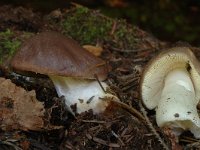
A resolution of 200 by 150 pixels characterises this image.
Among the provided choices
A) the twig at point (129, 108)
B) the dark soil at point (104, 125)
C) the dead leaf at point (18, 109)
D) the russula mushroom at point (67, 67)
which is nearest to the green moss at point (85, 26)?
the dark soil at point (104, 125)

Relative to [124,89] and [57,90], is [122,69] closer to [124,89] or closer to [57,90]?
[124,89]

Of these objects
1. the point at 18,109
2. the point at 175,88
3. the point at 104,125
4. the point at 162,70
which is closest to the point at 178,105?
the point at 175,88

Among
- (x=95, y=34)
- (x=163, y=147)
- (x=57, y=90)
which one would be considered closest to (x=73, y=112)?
(x=57, y=90)

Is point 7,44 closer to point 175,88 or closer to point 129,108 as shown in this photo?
point 129,108

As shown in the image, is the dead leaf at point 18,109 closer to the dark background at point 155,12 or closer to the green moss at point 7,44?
the green moss at point 7,44

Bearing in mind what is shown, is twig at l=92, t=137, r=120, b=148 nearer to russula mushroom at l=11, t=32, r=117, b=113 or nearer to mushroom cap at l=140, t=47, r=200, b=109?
russula mushroom at l=11, t=32, r=117, b=113

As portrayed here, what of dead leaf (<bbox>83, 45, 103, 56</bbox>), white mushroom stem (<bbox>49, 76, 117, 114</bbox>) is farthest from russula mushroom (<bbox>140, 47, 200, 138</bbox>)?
dead leaf (<bbox>83, 45, 103, 56</bbox>)
